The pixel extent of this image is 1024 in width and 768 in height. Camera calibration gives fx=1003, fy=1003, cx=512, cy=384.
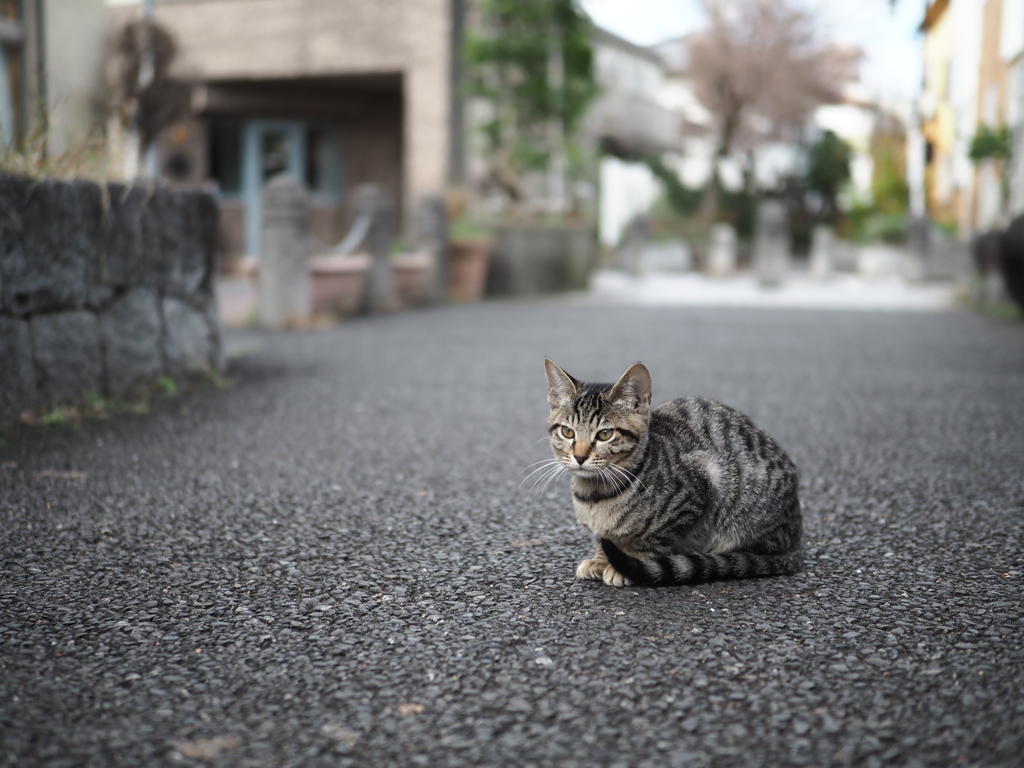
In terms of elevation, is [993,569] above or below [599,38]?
below

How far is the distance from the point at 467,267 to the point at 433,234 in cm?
104

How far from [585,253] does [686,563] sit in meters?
14.3

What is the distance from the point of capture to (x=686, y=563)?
3.13 metres

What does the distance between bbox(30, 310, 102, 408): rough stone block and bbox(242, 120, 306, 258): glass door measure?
579 inches

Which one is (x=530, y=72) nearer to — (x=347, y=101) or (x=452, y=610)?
(x=347, y=101)

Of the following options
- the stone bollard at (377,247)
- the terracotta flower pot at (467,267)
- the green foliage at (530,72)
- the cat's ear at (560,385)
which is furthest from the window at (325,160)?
the cat's ear at (560,385)

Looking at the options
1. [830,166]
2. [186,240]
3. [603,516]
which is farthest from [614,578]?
[830,166]

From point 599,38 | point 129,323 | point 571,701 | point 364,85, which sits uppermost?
point 599,38

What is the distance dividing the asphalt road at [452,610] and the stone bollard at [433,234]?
26.9 feet

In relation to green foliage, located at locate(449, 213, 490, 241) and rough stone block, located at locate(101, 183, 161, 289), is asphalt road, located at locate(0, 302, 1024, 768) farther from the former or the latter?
green foliage, located at locate(449, 213, 490, 241)

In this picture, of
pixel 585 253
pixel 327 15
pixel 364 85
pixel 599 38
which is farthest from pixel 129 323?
pixel 599 38

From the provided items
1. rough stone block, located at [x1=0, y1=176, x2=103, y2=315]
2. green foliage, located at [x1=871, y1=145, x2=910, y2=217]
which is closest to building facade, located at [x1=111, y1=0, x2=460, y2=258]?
rough stone block, located at [x1=0, y1=176, x2=103, y2=315]

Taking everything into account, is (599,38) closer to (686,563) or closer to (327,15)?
(327,15)

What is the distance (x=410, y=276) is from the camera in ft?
44.2
